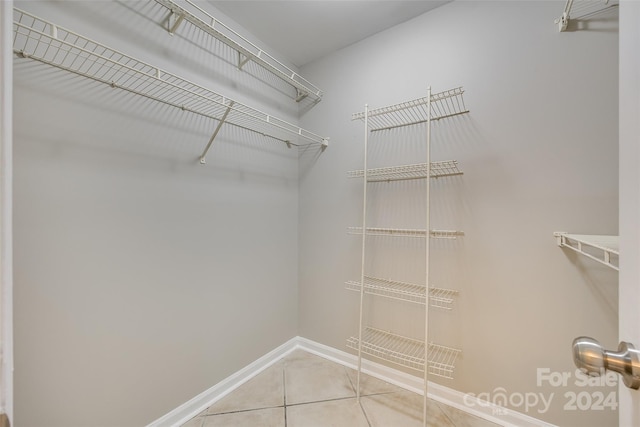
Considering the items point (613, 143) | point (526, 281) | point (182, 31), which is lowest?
point (526, 281)

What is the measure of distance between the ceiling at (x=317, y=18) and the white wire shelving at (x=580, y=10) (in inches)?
26.3

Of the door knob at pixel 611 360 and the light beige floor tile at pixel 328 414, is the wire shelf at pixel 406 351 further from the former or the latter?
the door knob at pixel 611 360

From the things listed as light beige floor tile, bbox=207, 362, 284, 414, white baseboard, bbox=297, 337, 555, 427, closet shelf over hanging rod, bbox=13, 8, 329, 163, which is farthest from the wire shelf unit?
closet shelf over hanging rod, bbox=13, 8, 329, 163

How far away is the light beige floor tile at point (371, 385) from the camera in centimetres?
170

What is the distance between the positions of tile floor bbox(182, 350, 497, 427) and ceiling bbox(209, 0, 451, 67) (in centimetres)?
256

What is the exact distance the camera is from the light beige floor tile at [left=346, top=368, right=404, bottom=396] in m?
1.70

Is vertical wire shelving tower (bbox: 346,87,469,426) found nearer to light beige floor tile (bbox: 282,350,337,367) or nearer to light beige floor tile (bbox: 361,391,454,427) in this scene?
light beige floor tile (bbox: 361,391,454,427)

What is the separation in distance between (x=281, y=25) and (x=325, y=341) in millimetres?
2505

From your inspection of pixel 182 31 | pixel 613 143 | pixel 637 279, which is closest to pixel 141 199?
pixel 182 31

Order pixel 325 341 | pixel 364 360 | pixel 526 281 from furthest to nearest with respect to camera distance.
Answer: pixel 325 341
pixel 364 360
pixel 526 281

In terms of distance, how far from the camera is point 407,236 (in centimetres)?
175

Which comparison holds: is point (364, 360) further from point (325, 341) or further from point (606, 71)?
point (606, 71)

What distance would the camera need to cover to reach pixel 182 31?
4.73 ft

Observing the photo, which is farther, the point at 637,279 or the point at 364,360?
the point at 364,360
